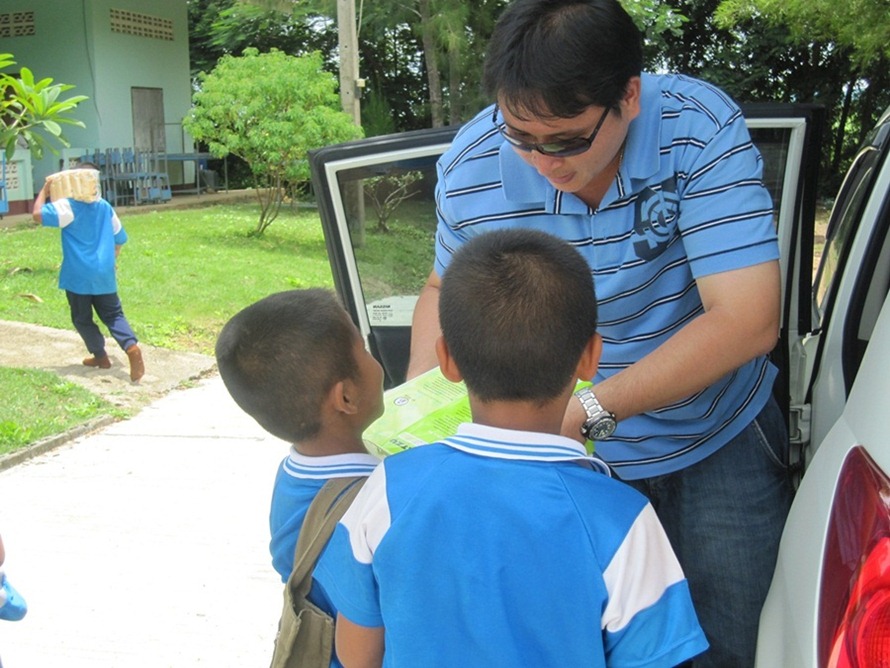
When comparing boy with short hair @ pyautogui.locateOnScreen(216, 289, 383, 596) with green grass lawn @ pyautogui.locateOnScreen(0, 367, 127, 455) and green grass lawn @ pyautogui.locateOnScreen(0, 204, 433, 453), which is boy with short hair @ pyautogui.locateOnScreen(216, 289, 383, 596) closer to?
green grass lawn @ pyautogui.locateOnScreen(0, 204, 433, 453)

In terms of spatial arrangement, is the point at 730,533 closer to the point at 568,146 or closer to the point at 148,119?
the point at 568,146

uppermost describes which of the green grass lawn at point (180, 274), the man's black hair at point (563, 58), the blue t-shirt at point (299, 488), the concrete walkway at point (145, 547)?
the man's black hair at point (563, 58)

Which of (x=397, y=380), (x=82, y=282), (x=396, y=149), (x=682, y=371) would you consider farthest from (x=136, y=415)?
(x=682, y=371)

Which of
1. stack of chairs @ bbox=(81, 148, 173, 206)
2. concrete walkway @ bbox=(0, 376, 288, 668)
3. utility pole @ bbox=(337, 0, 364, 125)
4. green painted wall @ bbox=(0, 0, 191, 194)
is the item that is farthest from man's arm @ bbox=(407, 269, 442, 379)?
green painted wall @ bbox=(0, 0, 191, 194)

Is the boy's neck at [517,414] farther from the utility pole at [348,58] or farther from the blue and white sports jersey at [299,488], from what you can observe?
the utility pole at [348,58]

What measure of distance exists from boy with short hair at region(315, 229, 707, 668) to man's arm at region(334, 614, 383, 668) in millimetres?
39

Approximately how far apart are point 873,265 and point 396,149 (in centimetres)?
131

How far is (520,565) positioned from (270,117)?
46.2 ft

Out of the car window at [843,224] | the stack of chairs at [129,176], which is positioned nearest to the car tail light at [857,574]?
the car window at [843,224]

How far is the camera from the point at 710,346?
1786mm

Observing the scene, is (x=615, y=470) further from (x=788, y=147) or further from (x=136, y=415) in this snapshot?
(x=136, y=415)

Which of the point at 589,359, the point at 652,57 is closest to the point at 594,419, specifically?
the point at 589,359

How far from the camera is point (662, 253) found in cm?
197

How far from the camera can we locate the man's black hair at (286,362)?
1914 mm
